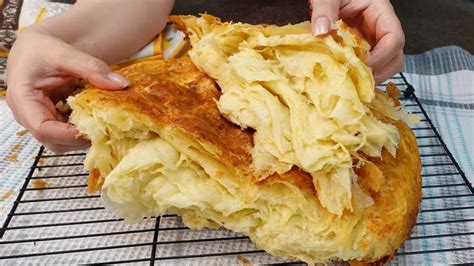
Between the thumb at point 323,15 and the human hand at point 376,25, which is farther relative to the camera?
the human hand at point 376,25

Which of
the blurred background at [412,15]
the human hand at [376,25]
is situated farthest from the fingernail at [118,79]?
the blurred background at [412,15]

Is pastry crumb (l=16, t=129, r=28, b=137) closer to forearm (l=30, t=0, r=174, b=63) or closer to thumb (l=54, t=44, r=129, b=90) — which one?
forearm (l=30, t=0, r=174, b=63)

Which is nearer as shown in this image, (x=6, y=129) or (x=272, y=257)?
(x=272, y=257)

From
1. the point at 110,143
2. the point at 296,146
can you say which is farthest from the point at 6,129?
the point at 296,146

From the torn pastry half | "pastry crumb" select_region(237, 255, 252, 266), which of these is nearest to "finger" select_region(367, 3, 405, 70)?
the torn pastry half

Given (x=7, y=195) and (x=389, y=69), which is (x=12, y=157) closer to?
(x=7, y=195)

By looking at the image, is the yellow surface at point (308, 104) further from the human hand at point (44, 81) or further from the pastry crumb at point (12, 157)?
the pastry crumb at point (12, 157)

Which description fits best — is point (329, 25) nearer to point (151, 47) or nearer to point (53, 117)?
point (53, 117)
